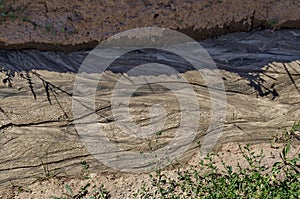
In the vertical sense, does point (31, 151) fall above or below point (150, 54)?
below

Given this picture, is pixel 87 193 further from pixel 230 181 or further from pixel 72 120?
pixel 230 181

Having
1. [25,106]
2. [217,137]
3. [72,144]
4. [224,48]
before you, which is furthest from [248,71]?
[25,106]

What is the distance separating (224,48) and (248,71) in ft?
1.07

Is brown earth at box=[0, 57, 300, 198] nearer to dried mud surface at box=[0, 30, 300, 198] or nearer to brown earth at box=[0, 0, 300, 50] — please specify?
dried mud surface at box=[0, 30, 300, 198]

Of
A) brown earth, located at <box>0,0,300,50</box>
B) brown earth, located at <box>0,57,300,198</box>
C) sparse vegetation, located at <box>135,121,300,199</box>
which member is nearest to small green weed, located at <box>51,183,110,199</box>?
brown earth, located at <box>0,57,300,198</box>

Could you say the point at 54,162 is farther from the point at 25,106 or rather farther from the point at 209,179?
the point at 209,179

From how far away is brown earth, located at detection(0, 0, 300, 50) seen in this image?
3438 millimetres

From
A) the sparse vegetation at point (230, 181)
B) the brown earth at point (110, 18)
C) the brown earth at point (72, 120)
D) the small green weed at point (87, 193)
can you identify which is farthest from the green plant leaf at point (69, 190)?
the brown earth at point (110, 18)

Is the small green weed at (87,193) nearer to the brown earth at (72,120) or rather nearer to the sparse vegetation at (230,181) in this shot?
the brown earth at (72,120)

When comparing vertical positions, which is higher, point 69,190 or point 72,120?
point 72,120

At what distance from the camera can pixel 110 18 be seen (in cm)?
362

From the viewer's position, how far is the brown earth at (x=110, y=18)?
3.44 m

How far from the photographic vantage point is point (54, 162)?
11.0 ft

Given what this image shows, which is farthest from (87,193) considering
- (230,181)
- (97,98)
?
(230,181)
